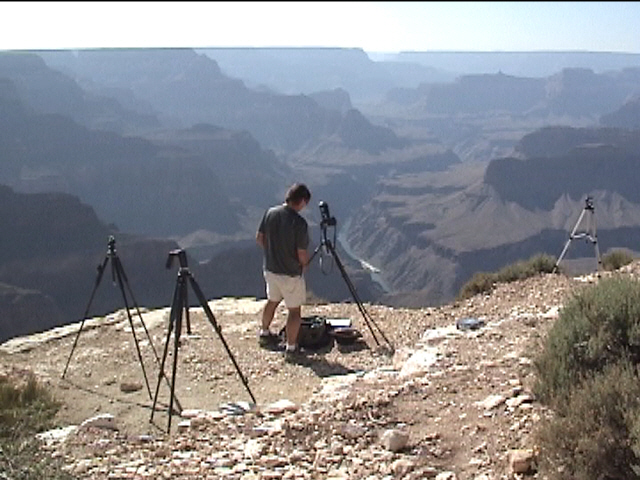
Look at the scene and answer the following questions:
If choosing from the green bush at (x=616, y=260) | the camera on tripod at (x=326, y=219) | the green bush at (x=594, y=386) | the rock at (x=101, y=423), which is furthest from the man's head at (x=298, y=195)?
the green bush at (x=616, y=260)

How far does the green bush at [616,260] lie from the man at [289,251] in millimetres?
5766

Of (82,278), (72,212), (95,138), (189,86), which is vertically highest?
(189,86)

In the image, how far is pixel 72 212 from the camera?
172ft

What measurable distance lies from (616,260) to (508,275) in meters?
1.97

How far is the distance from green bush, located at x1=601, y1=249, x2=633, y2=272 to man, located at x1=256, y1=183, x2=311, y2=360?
577 centimetres

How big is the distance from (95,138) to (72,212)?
166 ft

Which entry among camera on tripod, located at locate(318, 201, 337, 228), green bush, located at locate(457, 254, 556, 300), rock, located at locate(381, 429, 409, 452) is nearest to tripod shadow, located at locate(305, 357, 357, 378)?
camera on tripod, located at locate(318, 201, 337, 228)

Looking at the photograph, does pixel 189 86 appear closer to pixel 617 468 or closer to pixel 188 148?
pixel 188 148

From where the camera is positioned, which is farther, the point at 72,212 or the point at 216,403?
the point at 72,212

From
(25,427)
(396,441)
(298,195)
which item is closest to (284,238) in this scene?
(298,195)

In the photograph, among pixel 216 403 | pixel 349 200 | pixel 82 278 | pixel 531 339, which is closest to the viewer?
pixel 531 339

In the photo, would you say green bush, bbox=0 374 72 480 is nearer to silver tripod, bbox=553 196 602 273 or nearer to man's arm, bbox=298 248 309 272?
man's arm, bbox=298 248 309 272

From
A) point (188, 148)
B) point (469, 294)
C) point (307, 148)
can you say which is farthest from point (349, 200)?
point (469, 294)

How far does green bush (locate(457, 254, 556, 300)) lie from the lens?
10891mm
